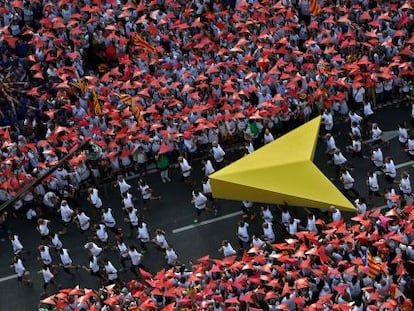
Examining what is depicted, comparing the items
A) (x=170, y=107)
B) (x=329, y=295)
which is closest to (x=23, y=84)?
(x=170, y=107)

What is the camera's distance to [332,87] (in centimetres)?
3228

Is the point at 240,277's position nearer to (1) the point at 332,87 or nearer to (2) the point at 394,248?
(2) the point at 394,248

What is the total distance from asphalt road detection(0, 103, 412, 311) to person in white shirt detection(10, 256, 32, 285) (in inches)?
6.6

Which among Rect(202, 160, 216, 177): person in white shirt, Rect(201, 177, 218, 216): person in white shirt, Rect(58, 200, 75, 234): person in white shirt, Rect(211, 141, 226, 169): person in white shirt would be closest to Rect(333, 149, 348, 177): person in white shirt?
Rect(211, 141, 226, 169): person in white shirt

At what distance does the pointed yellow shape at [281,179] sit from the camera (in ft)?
94.3

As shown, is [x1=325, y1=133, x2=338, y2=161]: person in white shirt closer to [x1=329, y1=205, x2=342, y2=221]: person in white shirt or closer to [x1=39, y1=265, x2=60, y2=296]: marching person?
[x1=329, y1=205, x2=342, y2=221]: person in white shirt

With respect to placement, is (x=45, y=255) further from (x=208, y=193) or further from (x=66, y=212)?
(x=208, y=193)

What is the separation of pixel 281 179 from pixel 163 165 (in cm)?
412

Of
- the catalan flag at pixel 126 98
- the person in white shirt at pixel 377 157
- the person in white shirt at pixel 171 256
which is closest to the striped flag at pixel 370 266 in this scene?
the person in white shirt at pixel 377 157

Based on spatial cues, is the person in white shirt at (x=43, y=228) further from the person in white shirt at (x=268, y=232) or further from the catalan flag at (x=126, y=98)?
the person in white shirt at (x=268, y=232)

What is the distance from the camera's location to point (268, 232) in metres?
28.3

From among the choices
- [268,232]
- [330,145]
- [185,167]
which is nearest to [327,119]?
[330,145]

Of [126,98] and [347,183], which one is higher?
[126,98]

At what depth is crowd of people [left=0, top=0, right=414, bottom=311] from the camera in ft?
87.6
